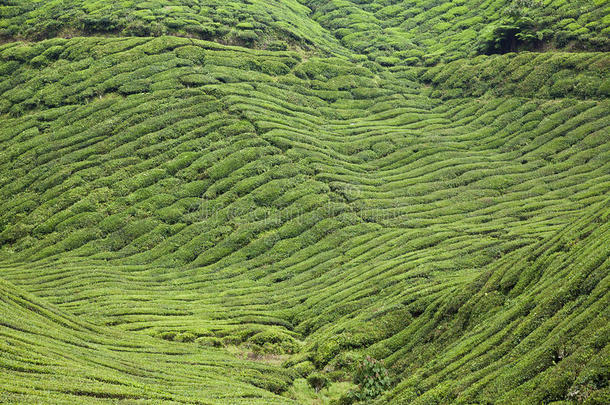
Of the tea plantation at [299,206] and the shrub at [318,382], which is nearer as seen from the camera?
the tea plantation at [299,206]

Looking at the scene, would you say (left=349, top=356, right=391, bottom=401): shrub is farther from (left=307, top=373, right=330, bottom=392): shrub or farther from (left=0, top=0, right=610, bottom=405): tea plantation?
(left=307, top=373, right=330, bottom=392): shrub

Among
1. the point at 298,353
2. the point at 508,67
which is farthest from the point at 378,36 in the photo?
the point at 298,353

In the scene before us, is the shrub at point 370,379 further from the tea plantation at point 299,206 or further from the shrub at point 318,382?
the shrub at point 318,382

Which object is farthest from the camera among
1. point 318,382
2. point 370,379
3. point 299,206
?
point 299,206

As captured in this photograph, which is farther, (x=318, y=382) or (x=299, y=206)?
(x=299, y=206)

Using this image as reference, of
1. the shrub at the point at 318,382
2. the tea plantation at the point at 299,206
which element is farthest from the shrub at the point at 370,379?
Answer: the shrub at the point at 318,382

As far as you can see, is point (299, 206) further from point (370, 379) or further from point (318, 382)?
point (370, 379)

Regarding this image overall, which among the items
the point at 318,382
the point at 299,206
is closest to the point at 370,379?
the point at 318,382

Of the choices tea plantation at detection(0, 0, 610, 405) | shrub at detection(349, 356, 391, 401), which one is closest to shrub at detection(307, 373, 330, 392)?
tea plantation at detection(0, 0, 610, 405)
